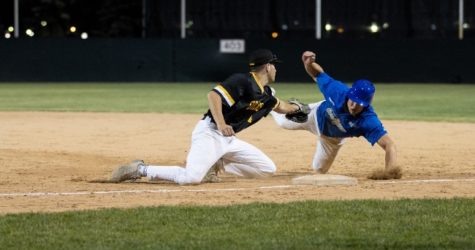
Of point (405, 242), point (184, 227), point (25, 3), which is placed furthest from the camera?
point (25, 3)

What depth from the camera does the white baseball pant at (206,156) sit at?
9570 millimetres

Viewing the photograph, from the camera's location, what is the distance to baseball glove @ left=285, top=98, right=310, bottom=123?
1035cm

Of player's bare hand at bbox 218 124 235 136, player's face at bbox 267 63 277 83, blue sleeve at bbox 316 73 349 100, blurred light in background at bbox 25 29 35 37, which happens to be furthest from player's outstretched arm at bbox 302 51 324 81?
blurred light in background at bbox 25 29 35 37

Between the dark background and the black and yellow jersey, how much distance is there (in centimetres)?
2436

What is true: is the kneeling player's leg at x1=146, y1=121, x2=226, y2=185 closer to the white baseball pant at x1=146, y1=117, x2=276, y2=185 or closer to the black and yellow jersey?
the white baseball pant at x1=146, y1=117, x2=276, y2=185

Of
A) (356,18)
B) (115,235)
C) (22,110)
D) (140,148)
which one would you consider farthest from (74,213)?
(356,18)

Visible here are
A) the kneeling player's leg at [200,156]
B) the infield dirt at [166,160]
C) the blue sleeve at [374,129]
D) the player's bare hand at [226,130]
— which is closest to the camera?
the infield dirt at [166,160]

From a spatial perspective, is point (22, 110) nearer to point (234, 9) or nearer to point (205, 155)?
point (205, 155)

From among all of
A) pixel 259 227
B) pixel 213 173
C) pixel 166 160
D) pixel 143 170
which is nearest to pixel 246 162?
pixel 213 173

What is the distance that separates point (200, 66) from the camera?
35625mm

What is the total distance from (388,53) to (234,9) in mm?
6362

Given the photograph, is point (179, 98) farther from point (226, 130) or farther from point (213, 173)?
point (226, 130)

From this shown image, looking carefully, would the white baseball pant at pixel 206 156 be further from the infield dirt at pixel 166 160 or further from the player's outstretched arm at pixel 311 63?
the player's outstretched arm at pixel 311 63

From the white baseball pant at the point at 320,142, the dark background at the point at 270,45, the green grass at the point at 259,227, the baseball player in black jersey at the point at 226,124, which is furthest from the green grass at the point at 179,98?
the green grass at the point at 259,227
